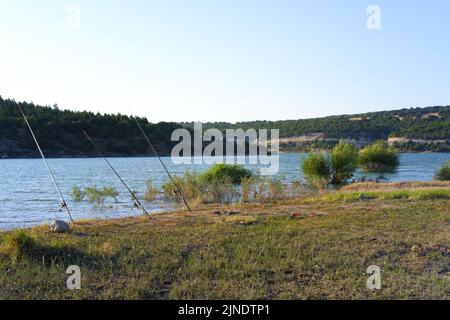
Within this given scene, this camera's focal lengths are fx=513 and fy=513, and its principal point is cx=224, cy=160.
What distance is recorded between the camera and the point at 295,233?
35.0 ft

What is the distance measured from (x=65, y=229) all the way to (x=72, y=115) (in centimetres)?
7697

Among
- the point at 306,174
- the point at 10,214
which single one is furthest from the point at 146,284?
the point at 306,174

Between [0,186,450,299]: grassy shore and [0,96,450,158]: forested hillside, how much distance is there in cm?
6119

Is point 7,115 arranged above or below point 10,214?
above

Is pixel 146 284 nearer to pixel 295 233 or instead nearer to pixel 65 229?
pixel 295 233

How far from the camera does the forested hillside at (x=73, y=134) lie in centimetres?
7300

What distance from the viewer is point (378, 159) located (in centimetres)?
4403

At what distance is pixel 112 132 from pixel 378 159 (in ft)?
149

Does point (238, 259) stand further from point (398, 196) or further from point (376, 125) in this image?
point (376, 125)

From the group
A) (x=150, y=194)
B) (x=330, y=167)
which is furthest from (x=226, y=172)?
(x=330, y=167)

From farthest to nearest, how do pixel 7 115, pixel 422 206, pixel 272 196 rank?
pixel 7 115 → pixel 272 196 → pixel 422 206

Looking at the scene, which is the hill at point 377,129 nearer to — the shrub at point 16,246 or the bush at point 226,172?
the bush at point 226,172

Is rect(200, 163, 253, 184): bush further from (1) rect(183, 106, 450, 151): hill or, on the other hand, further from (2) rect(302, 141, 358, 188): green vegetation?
(1) rect(183, 106, 450, 151): hill

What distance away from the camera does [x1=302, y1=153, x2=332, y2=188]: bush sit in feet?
104
